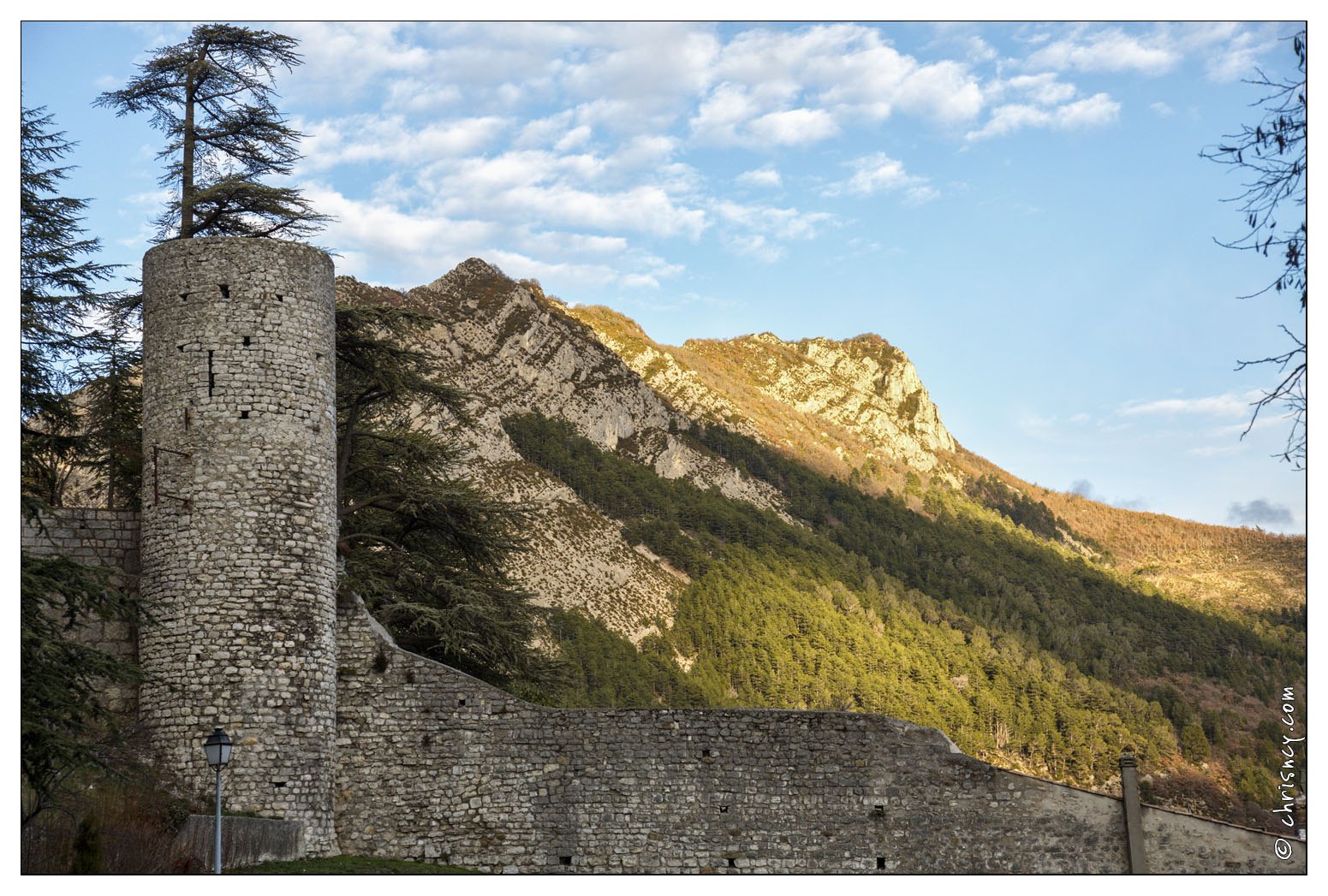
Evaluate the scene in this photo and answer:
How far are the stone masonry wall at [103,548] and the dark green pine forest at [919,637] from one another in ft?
157

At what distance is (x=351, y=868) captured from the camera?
66.7 ft

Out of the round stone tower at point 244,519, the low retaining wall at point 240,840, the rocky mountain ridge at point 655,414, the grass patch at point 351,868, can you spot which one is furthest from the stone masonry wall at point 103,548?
the rocky mountain ridge at point 655,414

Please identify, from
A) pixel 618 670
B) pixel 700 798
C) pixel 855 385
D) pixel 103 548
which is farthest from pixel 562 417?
pixel 700 798

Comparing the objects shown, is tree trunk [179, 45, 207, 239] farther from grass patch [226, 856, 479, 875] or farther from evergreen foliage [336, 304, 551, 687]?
grass patch [226, 856, 479, 875]

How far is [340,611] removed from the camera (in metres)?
22.8

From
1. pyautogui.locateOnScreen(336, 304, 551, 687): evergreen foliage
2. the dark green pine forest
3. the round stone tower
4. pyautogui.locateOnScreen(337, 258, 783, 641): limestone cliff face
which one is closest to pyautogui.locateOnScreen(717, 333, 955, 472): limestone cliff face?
the dark green pine forest

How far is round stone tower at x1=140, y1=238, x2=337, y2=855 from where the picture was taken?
2103cm

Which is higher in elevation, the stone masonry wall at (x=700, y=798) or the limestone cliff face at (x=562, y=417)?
the limestone cliff face at (x=562, y=417)

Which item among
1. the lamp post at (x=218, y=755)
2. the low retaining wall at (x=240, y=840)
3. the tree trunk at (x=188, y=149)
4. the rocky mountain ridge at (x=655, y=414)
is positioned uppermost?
the rocky mountain ridge at (x=655, y=414)

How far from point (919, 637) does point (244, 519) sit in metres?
94.4

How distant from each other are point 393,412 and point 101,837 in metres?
15.9

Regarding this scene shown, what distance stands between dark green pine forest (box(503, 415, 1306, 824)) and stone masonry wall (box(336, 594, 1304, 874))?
156ft

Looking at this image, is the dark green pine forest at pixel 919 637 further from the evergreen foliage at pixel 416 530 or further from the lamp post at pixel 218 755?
the lamp post at pixel 218 755

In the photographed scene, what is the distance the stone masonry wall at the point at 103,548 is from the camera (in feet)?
71.2
